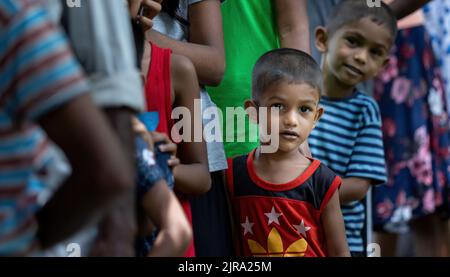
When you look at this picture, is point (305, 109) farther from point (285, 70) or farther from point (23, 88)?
point (23, 88)

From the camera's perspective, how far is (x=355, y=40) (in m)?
2.89

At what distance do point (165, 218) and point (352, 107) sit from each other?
107 cm

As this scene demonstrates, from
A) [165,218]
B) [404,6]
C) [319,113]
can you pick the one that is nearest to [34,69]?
[165,218]

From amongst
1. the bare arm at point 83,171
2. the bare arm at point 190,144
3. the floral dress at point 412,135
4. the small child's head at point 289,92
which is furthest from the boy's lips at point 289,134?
the floral dress at point 412,135

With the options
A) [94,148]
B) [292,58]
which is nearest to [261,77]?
[292,58]

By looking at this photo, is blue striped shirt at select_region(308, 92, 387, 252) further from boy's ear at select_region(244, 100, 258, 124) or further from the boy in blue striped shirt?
boy's ear at select_region(244, 100, 258, 124)

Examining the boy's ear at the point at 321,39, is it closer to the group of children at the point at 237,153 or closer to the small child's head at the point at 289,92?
the group of children at the point at 237,153

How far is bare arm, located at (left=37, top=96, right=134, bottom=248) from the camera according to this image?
1.33 m

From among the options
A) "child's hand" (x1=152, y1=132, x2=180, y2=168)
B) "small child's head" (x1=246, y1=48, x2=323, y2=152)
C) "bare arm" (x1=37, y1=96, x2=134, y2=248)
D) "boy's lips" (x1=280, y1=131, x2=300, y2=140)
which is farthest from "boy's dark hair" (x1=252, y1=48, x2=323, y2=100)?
"bare arm" (x1=37, y1=96, x2=134, y2=248)

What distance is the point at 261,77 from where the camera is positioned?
254cm

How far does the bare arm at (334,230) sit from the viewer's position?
2.47m
